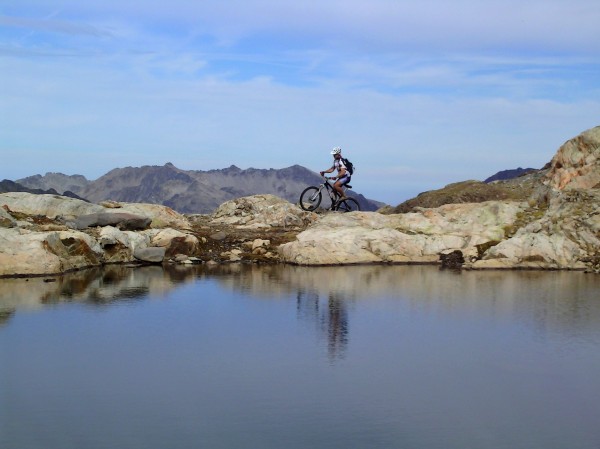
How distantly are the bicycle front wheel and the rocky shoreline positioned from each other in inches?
82.1

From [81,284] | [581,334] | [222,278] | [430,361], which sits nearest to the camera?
[430,361]

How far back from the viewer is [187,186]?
3981 inches

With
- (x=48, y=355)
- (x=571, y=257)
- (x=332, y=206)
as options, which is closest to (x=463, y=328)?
(x=48, y=355)

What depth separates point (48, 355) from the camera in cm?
2250

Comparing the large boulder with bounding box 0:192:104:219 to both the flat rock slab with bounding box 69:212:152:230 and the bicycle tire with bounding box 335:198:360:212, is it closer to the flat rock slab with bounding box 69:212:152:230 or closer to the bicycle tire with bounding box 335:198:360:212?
the flat rock slab with bounding box 69:212:152:230

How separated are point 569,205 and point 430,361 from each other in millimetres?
24378

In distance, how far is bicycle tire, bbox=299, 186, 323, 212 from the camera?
47906mm

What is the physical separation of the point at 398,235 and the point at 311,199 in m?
6.62

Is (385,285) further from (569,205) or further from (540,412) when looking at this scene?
(540,412)

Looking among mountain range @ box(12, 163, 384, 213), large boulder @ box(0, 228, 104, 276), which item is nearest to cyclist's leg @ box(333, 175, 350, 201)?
large boulder @ box(0, 228, 104, 276)

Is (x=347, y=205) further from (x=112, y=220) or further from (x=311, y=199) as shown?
(x=112, y=220)

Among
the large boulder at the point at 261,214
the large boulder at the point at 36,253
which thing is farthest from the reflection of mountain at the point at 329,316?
the large boulder at the point at 261,214

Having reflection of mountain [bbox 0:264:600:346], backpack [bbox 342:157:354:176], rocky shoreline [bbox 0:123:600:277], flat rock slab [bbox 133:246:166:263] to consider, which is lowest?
reflection of mountain [bbox 0:264:600:346]

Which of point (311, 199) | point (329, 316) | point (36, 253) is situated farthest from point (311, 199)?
point (329, 316)
